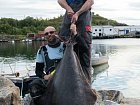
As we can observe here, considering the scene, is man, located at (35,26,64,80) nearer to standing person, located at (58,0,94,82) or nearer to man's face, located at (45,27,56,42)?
man's face, located at (45,27,56,42)

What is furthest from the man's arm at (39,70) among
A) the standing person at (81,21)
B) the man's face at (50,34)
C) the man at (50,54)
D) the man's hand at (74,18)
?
the man's hand at (74,18)

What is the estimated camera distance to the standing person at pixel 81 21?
6.56m

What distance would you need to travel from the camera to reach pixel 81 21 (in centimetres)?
665

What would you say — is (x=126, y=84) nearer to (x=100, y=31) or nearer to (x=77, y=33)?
(x=77, y=33)

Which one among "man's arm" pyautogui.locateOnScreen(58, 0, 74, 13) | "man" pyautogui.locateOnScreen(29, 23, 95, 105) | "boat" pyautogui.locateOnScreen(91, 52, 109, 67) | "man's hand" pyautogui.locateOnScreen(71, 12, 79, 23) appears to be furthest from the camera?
"boat" pyautogui.locateOnScreen(91, 52, 109, 67)

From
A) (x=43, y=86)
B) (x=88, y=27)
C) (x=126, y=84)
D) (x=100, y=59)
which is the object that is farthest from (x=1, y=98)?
(x=100, y=59)

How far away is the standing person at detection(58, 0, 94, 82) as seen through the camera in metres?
6.56

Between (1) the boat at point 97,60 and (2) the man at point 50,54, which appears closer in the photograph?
(2) the man at point 50,54

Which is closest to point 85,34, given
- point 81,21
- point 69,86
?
point 81,21

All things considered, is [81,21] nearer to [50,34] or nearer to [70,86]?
[50,34]

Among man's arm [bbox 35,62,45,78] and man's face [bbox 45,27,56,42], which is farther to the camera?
man's arm [bbox 35,62,45,78]

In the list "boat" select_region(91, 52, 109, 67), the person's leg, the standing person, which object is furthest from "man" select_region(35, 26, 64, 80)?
"boat" select_region(91, 52, 109, 67)

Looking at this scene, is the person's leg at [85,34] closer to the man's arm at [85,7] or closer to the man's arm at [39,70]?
the man's arm at [85,7]

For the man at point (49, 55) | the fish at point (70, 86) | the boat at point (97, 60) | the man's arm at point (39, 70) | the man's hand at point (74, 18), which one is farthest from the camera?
the boat at point (97, 60)
